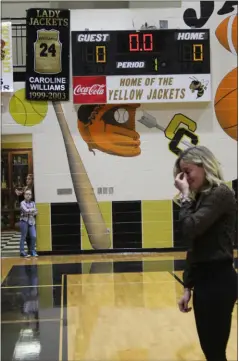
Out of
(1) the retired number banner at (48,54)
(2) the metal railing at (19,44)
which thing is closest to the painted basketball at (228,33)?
(1) the retired number banner at (48,54)

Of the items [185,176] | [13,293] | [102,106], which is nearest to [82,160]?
[102,106]

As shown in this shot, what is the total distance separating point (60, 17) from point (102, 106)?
2.12 meters

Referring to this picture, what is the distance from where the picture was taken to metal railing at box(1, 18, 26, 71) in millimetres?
10742

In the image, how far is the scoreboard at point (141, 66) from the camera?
33.2ft

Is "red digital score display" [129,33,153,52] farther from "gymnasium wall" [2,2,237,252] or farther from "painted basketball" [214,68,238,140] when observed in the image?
"painted basketball" [214,68,238,140]

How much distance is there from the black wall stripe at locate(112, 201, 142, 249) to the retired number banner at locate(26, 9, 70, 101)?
2777mm

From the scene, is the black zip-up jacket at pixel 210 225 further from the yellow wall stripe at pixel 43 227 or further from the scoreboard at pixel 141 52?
the yellow wall stripe at pixel 43 227

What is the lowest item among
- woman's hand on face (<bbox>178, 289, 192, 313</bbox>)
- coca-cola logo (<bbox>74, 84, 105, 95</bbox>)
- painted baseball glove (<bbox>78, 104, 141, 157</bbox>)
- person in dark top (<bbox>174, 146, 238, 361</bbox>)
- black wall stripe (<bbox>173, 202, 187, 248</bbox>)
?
black wall stripe (<bbox>173, 202, 187, 248</bbox>)

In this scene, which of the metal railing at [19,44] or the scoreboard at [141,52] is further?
the metal railing at [19,44]

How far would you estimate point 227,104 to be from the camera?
10625 mm

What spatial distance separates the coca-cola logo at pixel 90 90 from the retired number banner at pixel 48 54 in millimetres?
256

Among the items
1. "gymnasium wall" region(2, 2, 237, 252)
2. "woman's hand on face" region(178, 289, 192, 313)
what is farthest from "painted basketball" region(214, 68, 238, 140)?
"woman's hand on face" region(178, 289, 192, 313)

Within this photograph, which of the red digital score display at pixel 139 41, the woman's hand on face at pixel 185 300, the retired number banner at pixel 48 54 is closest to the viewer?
the woman's hand on face at pixel 185 300

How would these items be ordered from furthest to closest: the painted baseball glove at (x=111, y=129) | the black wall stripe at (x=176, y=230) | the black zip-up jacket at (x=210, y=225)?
the black wall stripe at (x=176, y=230)
the painted baseball glove at (x=111, y=129)
the black zip-up jacket at (x=210, y=225)
